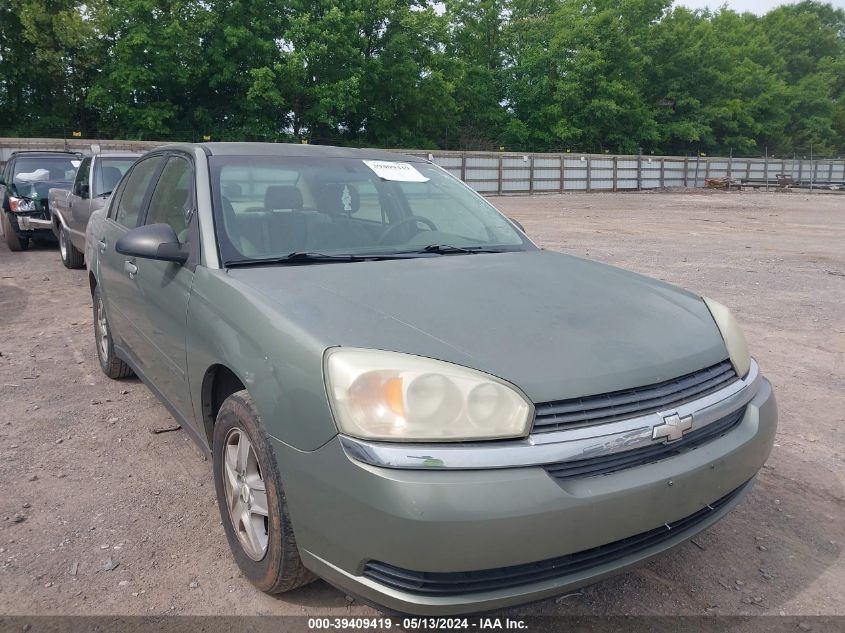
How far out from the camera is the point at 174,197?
3430 mm

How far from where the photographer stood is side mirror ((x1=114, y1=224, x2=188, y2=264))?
2.89 meters

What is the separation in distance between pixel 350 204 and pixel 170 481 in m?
1.65

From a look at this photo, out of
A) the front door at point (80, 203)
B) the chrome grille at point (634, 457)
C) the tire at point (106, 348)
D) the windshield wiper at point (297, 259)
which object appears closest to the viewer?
the chrome grille at point (634, 457)

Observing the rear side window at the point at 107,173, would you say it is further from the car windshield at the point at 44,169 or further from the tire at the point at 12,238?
the car windshield at the point at 44,169

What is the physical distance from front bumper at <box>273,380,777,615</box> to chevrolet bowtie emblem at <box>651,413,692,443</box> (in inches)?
3.0

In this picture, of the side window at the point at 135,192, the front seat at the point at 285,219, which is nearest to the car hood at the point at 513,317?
the front seat at the point at 285,219

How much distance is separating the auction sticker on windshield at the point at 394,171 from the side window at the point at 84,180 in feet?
A: 20.7

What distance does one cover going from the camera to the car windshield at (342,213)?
2.98m

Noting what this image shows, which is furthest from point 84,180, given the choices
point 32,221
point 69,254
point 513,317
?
point 513,317

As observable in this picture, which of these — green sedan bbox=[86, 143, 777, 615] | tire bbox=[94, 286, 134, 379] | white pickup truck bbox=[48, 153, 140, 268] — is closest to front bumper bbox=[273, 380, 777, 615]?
green sedan bbox=[86, 143, 777, 615]

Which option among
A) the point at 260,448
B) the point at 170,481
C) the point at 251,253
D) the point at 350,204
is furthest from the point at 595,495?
the point at 170,481

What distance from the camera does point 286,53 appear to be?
116 ft

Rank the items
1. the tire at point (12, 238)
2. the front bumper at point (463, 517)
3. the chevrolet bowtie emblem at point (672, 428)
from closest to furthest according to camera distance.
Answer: the front bumper at point (463, 517) → the chevrolet bowtie emblem at point (672, 428) → the tire at point (12, 238)

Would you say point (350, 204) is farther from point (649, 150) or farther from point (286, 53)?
point (649, 150)
